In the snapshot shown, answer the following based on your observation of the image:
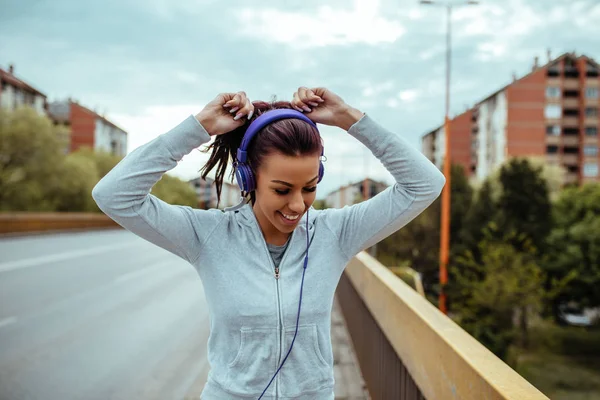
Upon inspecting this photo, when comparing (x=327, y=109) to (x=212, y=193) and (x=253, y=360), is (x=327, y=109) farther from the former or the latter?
(x=253, y=360)

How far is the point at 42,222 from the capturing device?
98.4 ft

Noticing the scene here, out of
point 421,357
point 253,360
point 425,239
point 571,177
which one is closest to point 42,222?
point 421,357

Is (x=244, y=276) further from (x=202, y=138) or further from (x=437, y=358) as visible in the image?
(x=437, y=358)

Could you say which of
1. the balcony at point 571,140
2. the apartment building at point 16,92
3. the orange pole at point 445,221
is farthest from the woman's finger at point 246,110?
the balcony at point 571,140

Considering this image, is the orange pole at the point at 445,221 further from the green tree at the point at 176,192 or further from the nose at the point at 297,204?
the nose at the point at 297,204

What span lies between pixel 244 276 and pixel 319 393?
0.42 metres

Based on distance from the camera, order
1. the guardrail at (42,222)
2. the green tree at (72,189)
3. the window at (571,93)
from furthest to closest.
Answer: the window at (571,93)
the green tree at (72,189)
the guardrail at (42,222)

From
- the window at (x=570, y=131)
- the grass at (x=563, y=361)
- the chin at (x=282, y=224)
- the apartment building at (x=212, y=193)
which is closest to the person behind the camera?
the chin at (x=282, y=224)

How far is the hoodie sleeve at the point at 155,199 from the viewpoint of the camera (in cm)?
190

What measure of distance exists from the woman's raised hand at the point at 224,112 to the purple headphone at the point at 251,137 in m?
0.05

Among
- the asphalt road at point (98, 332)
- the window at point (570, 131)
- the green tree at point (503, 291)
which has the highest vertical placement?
the window at point (570, 131)

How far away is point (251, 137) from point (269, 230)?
12.2 inches

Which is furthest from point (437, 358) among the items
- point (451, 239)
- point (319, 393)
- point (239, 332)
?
point (451, 239)

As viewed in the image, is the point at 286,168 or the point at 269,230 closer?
the point at 286,168
